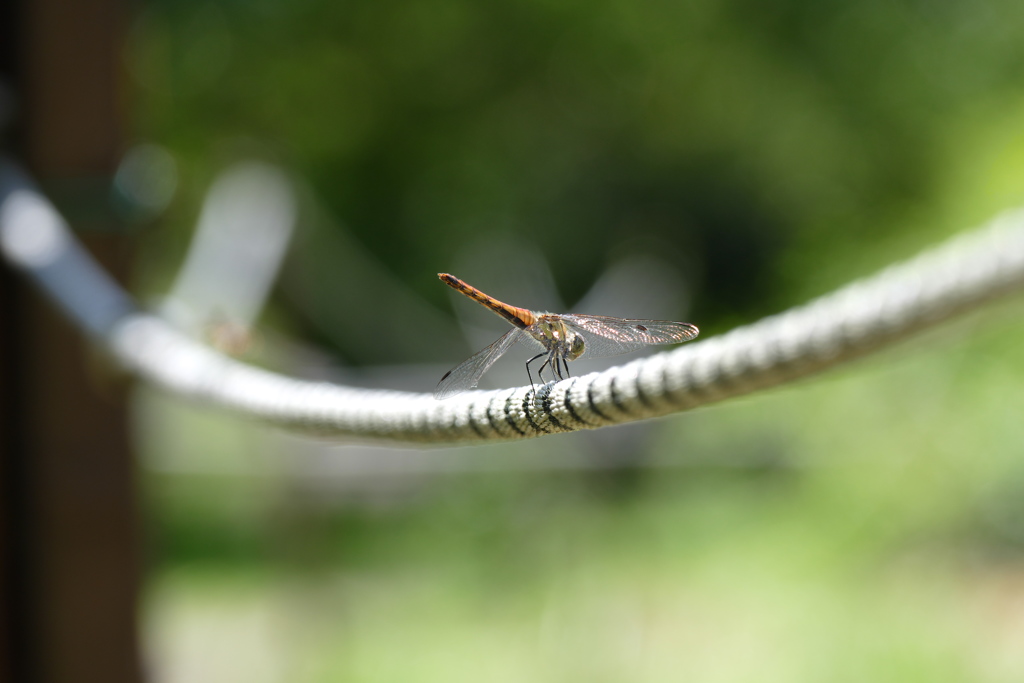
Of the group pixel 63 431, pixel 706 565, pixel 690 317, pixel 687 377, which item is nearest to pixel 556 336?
pixel 687 377

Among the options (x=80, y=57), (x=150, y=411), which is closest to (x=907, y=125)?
(x=150, y=411)

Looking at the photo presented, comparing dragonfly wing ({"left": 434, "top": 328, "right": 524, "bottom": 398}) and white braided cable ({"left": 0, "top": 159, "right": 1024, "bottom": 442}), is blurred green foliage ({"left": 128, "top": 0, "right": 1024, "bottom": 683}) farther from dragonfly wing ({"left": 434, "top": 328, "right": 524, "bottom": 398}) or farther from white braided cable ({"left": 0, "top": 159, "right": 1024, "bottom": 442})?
dragonfly wing ({"left": 434, "top": 328, "right": 524, "bottom": 398})

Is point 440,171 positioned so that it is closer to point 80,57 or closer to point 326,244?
point 326,244

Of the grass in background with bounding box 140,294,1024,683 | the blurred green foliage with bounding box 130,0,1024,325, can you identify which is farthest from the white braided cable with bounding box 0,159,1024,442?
the blurred green foliage with bounding box 130,0,1024,325

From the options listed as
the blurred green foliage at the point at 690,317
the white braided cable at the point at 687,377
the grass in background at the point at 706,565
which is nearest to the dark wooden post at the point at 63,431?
the blurred green foliage at the point at 690,317

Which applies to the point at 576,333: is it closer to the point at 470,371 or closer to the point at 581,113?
the point at 470,371

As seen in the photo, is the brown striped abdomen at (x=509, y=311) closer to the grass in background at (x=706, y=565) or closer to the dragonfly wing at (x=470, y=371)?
the dragonfly wing at (x=470, y=371)
